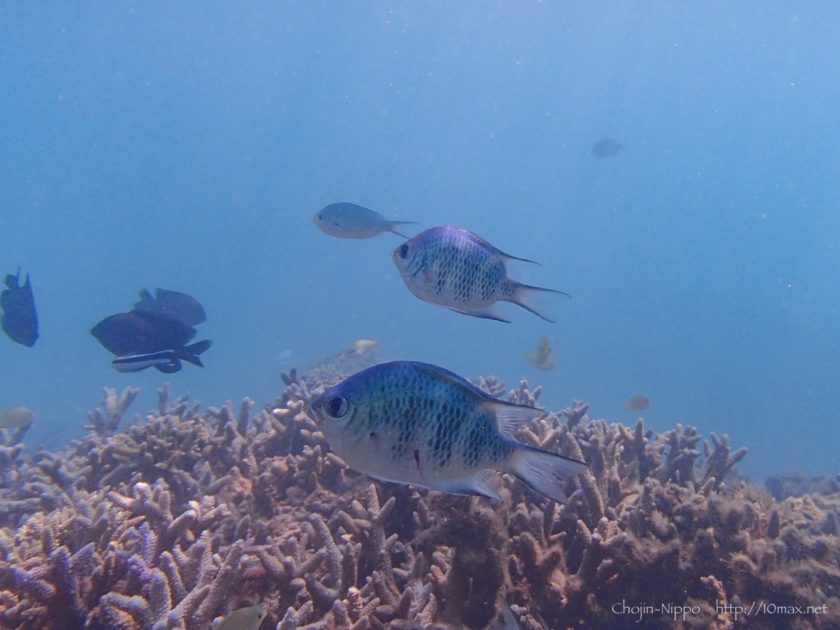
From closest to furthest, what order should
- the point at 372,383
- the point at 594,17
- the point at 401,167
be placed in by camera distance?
the point at 372,383, the point at 594,17, the point at 401,167

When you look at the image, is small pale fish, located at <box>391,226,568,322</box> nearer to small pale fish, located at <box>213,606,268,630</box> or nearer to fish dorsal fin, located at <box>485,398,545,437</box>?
fish dorsal fin, located at <box>485,398,545,437</box>

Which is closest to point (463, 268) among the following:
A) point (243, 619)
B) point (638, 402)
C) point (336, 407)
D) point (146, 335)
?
Result: point (336, 407)

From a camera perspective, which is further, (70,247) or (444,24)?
(70,247)

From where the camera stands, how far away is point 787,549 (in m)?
3.51

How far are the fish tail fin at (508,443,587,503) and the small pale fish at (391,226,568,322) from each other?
1254 mm

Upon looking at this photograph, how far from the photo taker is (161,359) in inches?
213

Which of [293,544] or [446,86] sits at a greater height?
[446,86]

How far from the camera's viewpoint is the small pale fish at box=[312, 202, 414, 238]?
5324 millimetres

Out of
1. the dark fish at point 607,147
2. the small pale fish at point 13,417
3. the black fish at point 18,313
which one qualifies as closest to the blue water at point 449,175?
the dark fish at point 607,147

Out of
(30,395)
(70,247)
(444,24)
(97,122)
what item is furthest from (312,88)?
(30,395)

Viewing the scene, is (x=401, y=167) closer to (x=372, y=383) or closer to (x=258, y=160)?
(x=258, y=160)

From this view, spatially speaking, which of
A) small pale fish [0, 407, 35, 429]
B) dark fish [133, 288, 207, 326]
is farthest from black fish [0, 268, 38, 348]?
small pale fish [0, 407, 35, 429]

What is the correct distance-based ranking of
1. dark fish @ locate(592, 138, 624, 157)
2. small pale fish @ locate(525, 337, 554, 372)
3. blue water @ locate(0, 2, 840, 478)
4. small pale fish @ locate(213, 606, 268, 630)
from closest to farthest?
1. small pale fish @ locate(213, 606, 268, 630)
2. small pale fish @ locate(525, 337, 554, 372)
3. dark fish @ locate(592, 138, 624, 157)
4. blue water @ locate(0, 2, 840, 478)

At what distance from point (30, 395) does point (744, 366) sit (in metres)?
96.4
